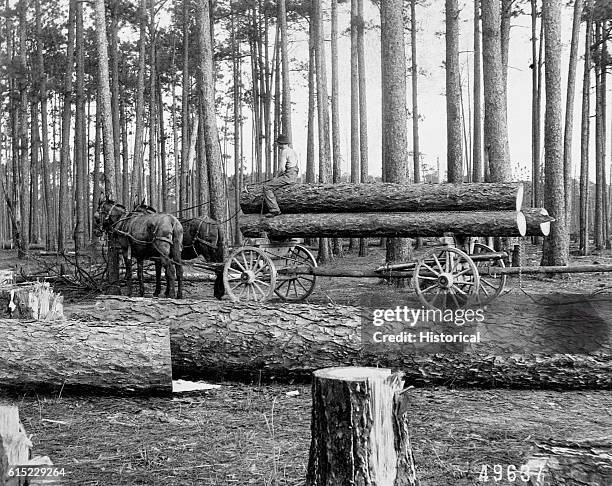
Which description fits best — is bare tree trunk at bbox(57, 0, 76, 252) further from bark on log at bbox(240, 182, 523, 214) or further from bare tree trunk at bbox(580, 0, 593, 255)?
bare tree trunk at bbox(580, 0, 593, 255)

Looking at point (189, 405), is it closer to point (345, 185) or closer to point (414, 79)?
point (345, 185)

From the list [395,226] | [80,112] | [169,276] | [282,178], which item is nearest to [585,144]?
[395,226]

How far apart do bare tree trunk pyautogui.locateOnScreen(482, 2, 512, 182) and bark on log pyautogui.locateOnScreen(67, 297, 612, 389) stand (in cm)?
731

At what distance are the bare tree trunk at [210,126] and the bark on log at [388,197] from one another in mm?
2561

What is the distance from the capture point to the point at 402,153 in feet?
40.0

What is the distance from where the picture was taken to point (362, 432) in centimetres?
338

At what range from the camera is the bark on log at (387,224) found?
369 inches

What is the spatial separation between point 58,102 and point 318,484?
1577 inches

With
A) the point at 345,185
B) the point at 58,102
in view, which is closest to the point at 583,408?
the point at 345,185

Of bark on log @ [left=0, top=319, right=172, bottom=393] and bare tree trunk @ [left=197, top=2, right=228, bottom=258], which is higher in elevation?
bare tree trunk @ [left=197, top=2, right=228, bottom=258]

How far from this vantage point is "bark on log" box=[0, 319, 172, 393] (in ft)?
19.5

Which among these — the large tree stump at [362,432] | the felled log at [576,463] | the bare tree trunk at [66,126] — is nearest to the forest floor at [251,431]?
the large tree stump at [362,432]

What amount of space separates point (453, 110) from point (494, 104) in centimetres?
294

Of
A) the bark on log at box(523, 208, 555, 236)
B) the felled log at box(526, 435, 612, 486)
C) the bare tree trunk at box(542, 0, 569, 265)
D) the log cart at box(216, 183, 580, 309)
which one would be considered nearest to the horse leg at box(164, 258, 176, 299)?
the log cart at box(216, 183, 580, 309)
